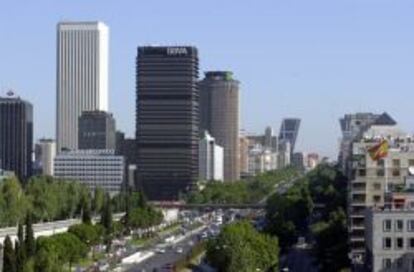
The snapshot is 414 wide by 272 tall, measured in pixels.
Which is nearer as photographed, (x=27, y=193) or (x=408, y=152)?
(x=408, y=152)

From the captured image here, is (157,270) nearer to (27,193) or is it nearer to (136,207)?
(27,193)

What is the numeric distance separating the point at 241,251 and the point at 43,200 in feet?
214

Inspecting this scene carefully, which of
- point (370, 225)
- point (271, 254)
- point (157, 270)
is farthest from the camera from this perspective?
point (157, 270)

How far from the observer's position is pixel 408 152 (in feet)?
320

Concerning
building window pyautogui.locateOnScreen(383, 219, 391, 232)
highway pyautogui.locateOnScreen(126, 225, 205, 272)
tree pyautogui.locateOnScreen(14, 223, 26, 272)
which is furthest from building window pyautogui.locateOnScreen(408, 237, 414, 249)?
highway pyautogui.locateOnScreen(126, 225, 205, 272)

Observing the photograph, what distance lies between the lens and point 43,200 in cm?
14275

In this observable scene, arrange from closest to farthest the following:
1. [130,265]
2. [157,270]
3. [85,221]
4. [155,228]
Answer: [157,270]
[130,265]
[85,221]
[155,228]

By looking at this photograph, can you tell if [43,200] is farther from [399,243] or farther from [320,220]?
[399,243]

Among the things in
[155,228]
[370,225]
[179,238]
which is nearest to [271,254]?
[370,225]

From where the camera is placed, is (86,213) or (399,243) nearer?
(399,243)

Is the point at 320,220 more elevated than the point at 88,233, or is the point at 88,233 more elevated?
the point at 320,220

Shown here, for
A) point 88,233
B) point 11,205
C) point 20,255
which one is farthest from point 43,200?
point 20,255

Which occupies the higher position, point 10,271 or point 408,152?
point 408,152

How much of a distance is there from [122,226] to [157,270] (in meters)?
53.3
